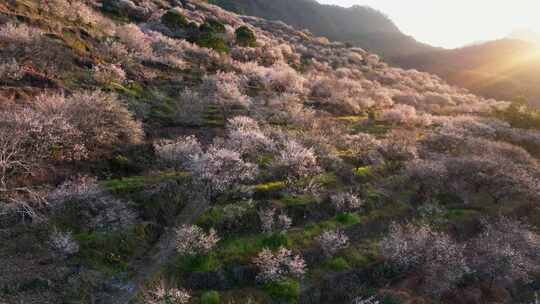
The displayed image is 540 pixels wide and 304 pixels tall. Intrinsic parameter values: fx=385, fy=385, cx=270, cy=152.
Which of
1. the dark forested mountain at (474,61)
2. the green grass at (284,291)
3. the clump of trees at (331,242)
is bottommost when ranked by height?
the green grass at (284,291)

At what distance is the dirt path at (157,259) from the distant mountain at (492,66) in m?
89.6

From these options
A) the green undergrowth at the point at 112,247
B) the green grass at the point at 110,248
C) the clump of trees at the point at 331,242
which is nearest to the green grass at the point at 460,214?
the clump of trees at the point at 331,242

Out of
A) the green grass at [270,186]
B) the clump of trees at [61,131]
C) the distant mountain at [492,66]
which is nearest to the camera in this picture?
the clump of trees at [61,131]

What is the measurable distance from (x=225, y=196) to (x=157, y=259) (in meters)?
6.32

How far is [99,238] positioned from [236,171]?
9.46 m

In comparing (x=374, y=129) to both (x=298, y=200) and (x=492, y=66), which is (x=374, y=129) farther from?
(x=492, y=66)

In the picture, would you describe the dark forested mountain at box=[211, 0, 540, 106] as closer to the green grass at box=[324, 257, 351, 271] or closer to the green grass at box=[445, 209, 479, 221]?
the green grass at box=[445, 209, 479, 221]

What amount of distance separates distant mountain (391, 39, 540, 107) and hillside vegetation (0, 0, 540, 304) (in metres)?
63.7

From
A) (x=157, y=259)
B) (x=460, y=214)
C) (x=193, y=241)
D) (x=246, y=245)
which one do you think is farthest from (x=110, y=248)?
(x=460, y=214)

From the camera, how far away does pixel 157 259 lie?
1877 centimetres

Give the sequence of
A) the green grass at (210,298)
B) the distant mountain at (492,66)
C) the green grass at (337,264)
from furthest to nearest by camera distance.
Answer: the distant mountain at (492,66)
the green grass at (337,264)
the green grass at (210,298)

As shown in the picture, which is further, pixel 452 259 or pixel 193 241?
pixel 452 259

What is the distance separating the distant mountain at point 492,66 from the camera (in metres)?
97.2

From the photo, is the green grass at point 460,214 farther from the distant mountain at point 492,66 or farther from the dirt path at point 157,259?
the distant mountain at point 492,66
